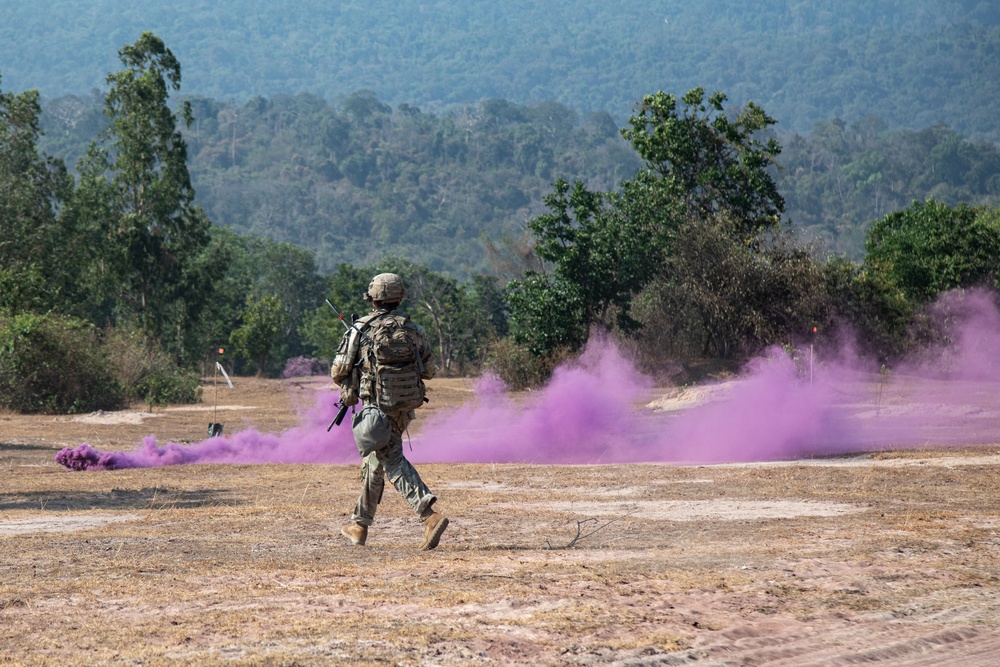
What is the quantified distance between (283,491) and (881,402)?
19.5m

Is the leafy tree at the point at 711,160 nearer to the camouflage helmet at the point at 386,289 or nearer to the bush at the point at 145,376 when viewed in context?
the bush at the point at 145,376

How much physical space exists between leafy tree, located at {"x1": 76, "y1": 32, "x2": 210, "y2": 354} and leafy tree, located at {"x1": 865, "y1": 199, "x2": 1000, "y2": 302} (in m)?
29.0

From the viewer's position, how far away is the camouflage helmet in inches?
438

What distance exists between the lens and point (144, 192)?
55594 mm

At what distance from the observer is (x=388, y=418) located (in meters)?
11.0

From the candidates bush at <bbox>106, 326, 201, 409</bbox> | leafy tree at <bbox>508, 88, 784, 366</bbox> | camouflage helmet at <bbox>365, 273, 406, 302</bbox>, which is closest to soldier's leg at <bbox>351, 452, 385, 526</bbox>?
camouflage helmet at <bbox>365, 273, 406, 302</bbox>

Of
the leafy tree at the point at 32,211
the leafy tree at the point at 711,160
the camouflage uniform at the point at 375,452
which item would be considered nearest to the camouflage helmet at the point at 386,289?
the camouflage uniform at the point at 375,452

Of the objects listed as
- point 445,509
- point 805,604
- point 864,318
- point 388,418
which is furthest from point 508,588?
point 864,318

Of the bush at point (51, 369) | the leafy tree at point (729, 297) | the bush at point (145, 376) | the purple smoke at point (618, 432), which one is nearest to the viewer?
the purple smoke at point (618, 432)

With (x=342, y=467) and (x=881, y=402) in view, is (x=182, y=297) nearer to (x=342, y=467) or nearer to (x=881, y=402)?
(x=881, y=402)

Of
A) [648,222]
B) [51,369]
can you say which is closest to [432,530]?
[51,369]

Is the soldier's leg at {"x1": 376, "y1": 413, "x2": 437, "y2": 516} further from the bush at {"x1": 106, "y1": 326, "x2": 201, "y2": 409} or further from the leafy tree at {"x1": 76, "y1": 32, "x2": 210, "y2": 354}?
the leafy tree at {"x1": 76, "y1": 32, "x2": 210, "y2": 354}

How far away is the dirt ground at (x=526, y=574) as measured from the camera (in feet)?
24.0

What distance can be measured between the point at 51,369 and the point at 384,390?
88.3 feet
